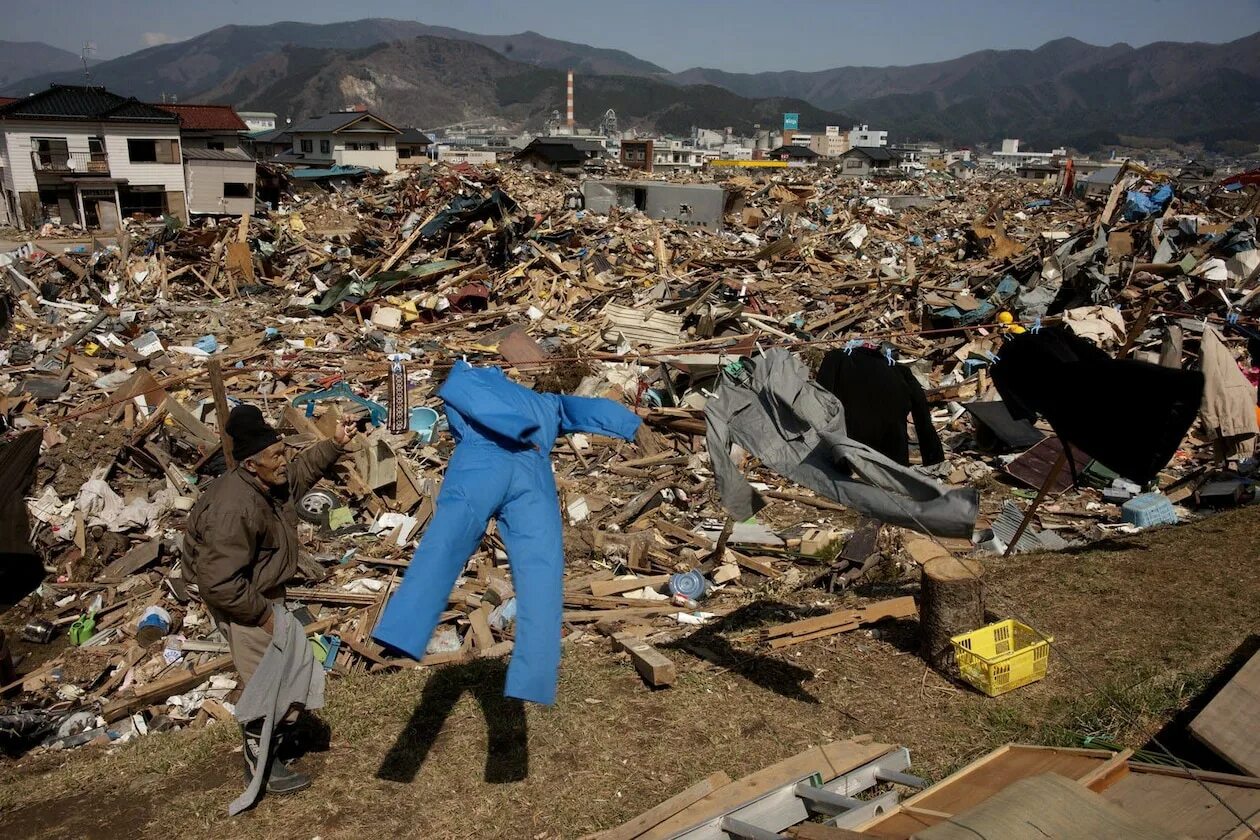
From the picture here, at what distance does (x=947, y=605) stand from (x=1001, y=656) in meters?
0.40

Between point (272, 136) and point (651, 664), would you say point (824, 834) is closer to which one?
point (651, 664)

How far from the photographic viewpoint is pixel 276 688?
11.9ft

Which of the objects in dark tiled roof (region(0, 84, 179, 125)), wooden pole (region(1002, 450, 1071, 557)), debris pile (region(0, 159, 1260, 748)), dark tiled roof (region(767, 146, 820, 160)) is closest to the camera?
wooden pole (region(1002, 450, 1071, 557))

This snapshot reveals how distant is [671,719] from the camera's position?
444cm

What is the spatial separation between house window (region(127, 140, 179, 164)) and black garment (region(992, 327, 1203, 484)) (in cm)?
4066

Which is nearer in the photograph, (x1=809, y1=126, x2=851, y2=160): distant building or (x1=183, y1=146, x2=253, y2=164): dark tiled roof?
(x1=183, y1=146, x2=253, y2=164): dark tiled roof

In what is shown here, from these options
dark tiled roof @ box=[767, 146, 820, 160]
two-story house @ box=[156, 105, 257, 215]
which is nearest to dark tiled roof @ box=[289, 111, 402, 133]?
two-story house @ box=[156, 105, 257, 215]

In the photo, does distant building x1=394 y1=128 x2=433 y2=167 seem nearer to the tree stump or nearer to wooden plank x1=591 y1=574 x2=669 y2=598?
wooden plank x1=591 y1=574 x2=669 y2=598

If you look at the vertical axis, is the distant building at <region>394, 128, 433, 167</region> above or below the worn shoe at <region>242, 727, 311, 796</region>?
above

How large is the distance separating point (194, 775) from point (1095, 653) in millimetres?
5025

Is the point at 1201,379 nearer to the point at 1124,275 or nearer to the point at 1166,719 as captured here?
the point at 1166,719

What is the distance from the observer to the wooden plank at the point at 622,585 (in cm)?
657

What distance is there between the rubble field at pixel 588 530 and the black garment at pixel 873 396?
0.47 metres

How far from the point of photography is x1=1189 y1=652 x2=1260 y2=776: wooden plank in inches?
138
